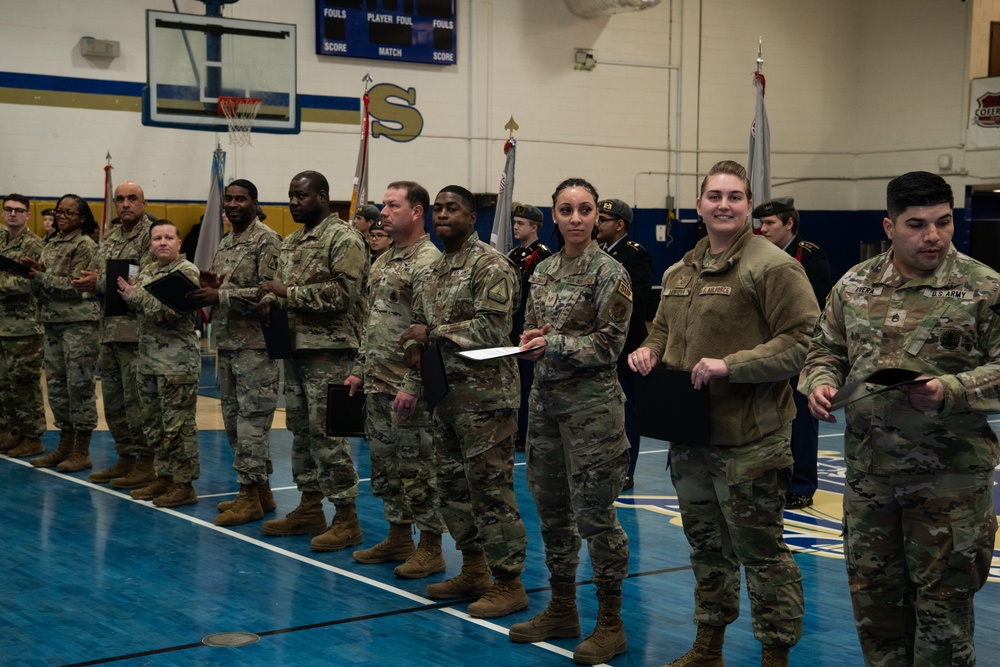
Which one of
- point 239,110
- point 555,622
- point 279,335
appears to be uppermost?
point 239,110

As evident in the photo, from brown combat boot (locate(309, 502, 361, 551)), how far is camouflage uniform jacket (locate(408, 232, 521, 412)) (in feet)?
5.41

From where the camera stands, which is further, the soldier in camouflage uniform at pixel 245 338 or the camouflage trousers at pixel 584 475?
the soldier in camouflage uniform at pixel 245 338

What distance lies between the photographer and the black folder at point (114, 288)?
7.14m

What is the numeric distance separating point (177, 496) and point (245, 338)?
125 cm

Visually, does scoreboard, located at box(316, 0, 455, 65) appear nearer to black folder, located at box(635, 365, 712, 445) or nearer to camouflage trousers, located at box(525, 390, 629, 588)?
camouflage trousers, located at box(525, 390, 629, 588)

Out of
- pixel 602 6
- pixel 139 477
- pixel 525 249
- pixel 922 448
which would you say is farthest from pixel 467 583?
pixel 602 6

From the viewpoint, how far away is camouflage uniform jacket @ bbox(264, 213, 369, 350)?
5965mm

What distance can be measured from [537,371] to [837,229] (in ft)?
54.2

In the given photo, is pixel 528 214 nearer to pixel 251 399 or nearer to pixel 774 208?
pixel 774 208

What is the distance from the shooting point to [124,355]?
748 cm

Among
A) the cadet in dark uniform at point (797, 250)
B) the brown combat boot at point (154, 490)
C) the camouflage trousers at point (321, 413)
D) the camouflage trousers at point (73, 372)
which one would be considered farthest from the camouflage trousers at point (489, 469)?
the camouflage trousers at point (73, 372)

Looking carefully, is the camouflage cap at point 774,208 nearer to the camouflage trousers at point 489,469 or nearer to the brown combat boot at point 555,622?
the camouflage trousers at point 489,469

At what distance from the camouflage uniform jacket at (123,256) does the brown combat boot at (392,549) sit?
2565 mm

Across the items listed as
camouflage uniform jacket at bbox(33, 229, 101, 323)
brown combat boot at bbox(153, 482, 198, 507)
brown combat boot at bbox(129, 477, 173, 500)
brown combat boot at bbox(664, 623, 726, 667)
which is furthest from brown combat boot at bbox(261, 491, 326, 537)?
brown combat boot at bbox(664, 623, 726, 667)
